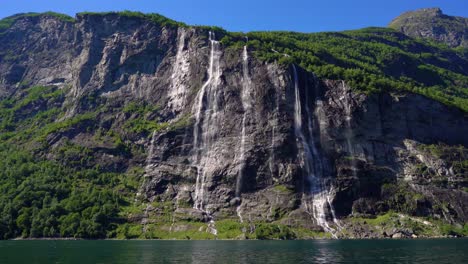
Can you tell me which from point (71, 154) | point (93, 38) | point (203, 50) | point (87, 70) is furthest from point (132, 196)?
point (93, 38)

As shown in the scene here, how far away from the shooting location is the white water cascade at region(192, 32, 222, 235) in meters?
126

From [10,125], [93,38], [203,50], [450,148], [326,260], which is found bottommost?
[326,260]

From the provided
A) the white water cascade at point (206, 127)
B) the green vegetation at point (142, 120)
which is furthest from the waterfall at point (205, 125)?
the green vegetation at point (142, 120)

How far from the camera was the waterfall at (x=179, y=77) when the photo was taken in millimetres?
149875

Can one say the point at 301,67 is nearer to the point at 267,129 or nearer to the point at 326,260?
the point at 267,129

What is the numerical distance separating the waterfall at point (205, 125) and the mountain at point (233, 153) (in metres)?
0.38

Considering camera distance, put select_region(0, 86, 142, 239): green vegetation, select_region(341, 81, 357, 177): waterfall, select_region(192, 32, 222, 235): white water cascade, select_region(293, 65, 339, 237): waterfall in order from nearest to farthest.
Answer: select_region(0, 86, 142, 239): green vegetation
select_region(293, 65, 339, 237): waterfall
select_region(341, 81, 357, 177): waterfall
select_region(192, 32, 222, 235): white water cascade

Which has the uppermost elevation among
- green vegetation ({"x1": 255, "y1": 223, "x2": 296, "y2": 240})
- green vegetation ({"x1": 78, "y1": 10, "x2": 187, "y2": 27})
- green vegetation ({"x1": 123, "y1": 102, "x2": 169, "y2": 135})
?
green vegetation ({"x1": 78, "y1": 10, "x2": 187, "y2": 27})

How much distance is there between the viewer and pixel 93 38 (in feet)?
596

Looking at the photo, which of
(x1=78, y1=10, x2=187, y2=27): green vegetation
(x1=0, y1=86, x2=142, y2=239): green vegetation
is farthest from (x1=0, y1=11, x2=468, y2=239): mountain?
(x1=78, y1=10, x2=187, y2=27): green vegetation

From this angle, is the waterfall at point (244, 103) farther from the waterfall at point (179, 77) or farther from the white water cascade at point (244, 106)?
the waterfall at point (179, 77)

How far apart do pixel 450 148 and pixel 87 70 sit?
120 m

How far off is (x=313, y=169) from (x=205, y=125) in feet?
109

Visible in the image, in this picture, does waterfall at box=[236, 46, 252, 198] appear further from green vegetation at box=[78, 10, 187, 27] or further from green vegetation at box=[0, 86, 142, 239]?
green vegetation at box=[78, 10, 187, 27]
